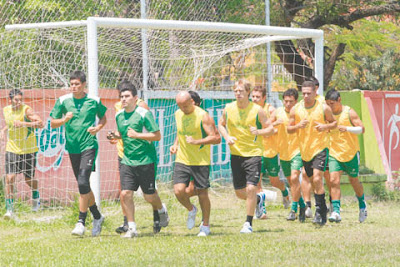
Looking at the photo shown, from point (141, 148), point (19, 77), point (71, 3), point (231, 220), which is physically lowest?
point (231, 220)

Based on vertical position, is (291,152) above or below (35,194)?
above

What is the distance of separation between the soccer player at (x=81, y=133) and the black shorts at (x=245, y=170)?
1853 millimetres

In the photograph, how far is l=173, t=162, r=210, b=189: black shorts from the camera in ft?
30.7

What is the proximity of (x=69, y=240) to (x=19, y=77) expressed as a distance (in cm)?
499

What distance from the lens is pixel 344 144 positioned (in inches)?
424

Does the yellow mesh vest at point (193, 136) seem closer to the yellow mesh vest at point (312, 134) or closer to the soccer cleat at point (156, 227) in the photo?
the soccer cleat at point (156, 227)

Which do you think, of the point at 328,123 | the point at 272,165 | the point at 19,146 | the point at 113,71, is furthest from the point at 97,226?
the point at 113,71

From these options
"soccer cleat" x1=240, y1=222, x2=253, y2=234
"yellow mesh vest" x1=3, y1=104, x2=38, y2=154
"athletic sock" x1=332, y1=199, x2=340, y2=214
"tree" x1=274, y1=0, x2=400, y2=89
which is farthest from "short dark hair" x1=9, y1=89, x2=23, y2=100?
"tree" x1=274, y1=0, x2=400, y2=89

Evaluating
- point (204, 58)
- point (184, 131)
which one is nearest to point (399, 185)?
point (204, 58)

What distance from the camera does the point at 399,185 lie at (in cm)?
1467

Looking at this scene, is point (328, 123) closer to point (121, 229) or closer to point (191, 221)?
point (191, 221)

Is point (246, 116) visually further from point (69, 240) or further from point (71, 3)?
point (71, 3)

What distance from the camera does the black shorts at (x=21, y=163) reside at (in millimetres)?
11867

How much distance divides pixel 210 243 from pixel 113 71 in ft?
22.5
